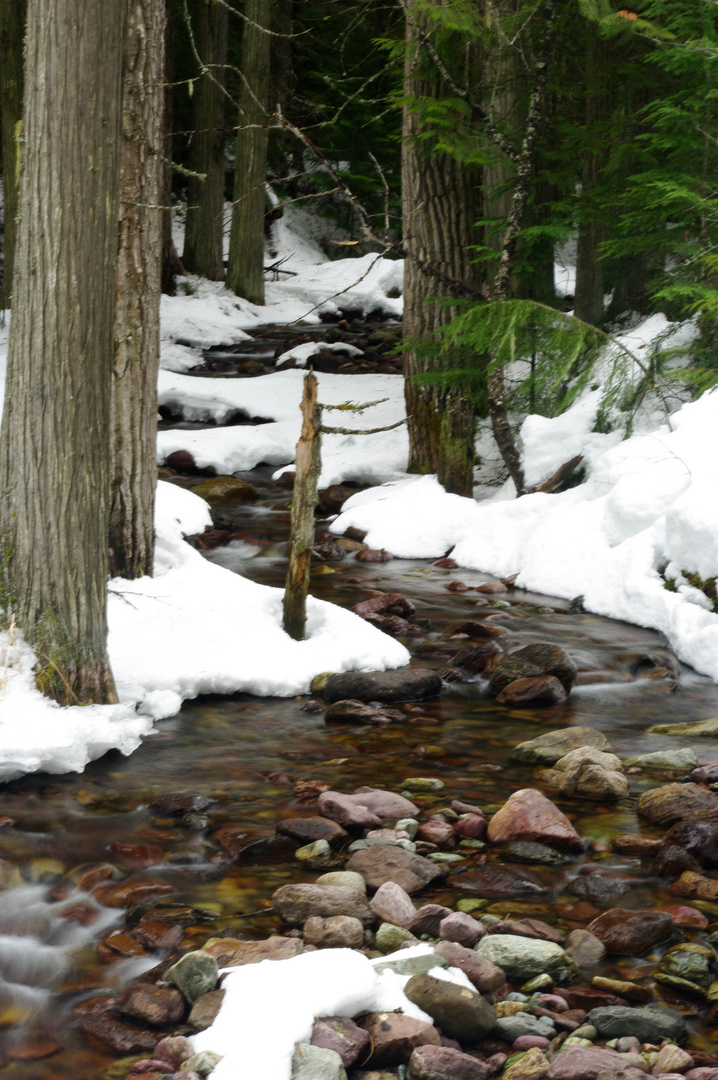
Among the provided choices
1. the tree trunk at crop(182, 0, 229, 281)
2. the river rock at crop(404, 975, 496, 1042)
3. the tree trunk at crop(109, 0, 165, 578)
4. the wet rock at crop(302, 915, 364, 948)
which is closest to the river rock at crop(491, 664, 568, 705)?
the tree trunk at crop(109, 0, 165, 578)

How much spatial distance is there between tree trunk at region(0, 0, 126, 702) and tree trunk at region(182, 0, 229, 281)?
13732 millimetres

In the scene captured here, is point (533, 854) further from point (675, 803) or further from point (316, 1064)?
point (316, 1064)

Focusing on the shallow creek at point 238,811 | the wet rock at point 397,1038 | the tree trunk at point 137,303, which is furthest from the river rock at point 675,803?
the tree trunk at point 137,303

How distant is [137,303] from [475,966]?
4613 millimetres

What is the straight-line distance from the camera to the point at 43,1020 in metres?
2.98

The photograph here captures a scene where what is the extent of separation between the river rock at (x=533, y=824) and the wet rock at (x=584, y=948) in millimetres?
669

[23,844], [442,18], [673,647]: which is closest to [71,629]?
[23,844]

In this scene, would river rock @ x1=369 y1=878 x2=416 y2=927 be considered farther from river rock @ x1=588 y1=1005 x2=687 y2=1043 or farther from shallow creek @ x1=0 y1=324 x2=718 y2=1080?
river rock @ x1=588 y1=1005 x2=687 y2=1043

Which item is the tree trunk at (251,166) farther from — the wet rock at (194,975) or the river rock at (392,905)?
the wet rock at (194,975)

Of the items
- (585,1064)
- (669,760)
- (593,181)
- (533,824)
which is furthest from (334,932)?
(593,181)

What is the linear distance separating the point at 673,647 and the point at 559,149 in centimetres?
581

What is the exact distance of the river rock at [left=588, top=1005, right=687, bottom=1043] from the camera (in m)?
2.84

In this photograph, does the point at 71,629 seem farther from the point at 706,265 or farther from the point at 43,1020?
the point at 706,265

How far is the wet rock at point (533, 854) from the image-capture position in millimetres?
3916
